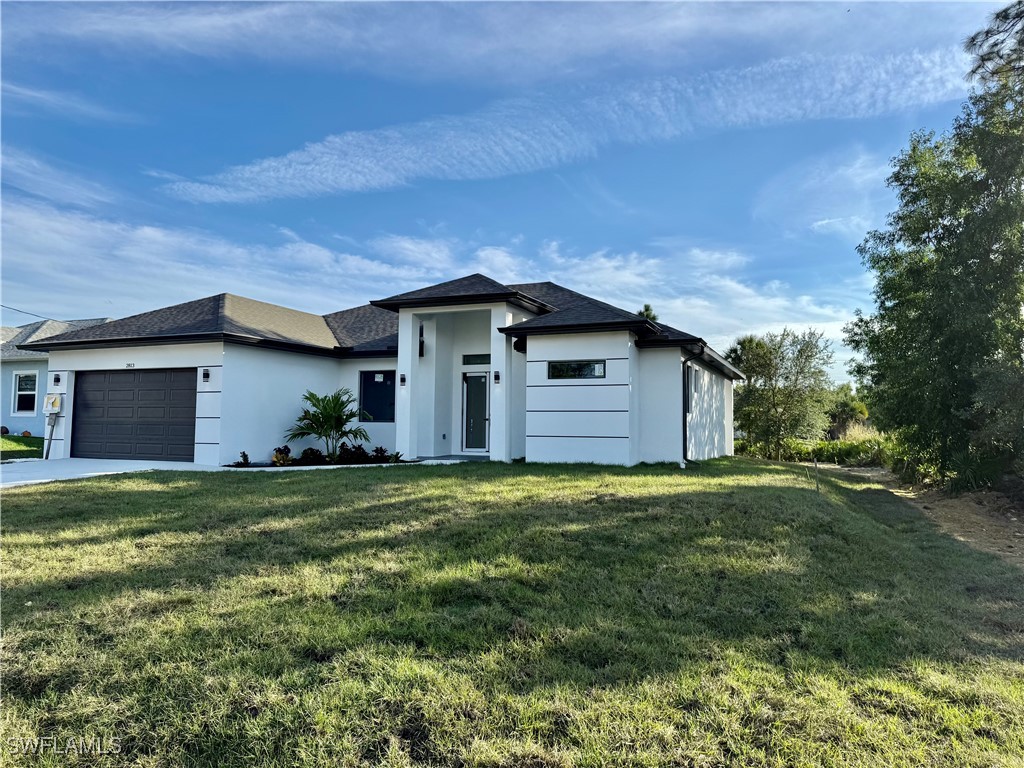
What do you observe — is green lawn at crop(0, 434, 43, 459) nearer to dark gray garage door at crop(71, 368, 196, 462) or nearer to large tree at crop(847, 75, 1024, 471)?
dark gray garage door at crop(71, 368, 196, 462)

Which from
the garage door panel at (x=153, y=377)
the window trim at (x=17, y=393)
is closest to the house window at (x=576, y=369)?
the garage door panel at (x=153, y=377)

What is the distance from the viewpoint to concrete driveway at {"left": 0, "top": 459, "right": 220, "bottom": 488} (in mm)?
10570

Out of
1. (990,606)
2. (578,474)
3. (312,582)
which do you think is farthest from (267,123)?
(990,606)

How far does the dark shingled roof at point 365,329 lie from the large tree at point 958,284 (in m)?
12.3

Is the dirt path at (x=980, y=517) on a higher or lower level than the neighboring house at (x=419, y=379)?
lower

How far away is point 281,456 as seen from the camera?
14.1m

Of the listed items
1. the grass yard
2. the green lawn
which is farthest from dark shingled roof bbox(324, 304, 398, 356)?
the grass yard

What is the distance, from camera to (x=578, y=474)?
10.7 metres

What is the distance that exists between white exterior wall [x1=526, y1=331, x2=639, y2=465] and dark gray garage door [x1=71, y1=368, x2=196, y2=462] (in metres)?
8.16

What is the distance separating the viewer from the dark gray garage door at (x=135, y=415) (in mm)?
14016

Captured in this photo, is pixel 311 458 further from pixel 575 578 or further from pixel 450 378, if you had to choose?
pixel 575 578

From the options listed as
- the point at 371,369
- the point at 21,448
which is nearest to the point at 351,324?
the point at 371,369

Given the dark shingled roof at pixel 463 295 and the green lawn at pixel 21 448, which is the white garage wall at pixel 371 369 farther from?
the green lawn at pixel 21 448

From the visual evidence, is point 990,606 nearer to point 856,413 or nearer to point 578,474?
point 578,474
